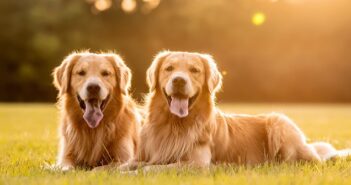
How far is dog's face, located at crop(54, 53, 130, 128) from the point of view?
767cm

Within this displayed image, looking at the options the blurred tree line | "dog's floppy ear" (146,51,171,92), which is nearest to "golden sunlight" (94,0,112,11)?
the blurred tree line

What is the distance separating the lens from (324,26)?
48906 millimetres

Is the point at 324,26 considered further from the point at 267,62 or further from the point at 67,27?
the point at 67,27

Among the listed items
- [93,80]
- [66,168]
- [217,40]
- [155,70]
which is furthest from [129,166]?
[217,40]

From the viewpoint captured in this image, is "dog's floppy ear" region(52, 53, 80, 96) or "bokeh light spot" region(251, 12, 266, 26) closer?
"dog's floppy ear" region(52, 53, 80, 96)

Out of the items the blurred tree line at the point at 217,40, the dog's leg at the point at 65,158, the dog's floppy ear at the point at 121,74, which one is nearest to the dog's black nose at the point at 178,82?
the dog's floppy ear at the point at 121,74

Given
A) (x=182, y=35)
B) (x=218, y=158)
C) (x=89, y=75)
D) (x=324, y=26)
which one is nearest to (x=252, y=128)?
(x=218, y=158)

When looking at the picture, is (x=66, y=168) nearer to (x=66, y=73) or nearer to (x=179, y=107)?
(x=66, y=73)

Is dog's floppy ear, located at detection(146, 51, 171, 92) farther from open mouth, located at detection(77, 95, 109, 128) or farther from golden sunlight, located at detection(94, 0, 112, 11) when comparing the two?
golden sunlight, located at detection(94, 0, 112, 11)

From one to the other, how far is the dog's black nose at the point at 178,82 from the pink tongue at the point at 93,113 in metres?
1.16

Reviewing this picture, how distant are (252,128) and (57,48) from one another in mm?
35347

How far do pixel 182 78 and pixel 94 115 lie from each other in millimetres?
1419

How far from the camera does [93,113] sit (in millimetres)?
7895

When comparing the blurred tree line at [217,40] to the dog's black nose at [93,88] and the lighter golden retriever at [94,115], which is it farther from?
the dog's black nose at [93,88]
